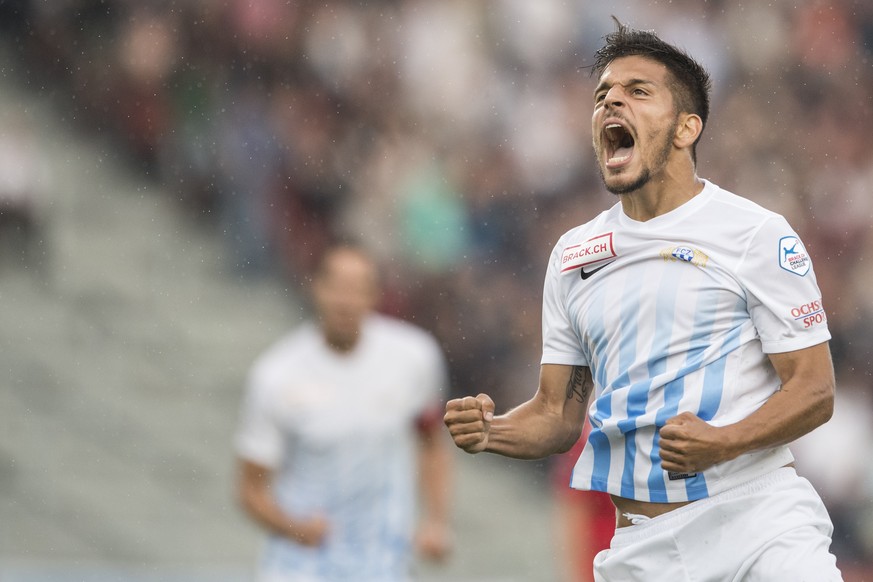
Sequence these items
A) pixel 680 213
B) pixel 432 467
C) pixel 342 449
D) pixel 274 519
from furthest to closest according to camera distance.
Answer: pixel 432 467 → pixel 342 449 → pixel 274 519 → pixel 680 213

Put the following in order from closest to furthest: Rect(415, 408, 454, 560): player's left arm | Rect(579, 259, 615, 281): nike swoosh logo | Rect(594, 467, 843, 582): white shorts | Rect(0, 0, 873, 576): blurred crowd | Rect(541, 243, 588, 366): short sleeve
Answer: Rect(594, 467, 843, 582): white shorts < Rect(579, 259, 615, 281): nike swoosh logo < Rect(541, 243, 588, 366): short sleeve < Rect(415, 408, 454, 560): player's left arm < Rect(0, 0, 873, 576): blurred crowd

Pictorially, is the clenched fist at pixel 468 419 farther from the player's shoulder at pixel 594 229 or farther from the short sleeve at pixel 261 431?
the short sleeve at pixel 261 431

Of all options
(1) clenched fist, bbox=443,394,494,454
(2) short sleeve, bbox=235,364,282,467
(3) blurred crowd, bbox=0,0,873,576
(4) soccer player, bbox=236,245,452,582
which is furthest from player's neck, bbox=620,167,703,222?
(3) blurred crowd, bbox=0,0,873,576

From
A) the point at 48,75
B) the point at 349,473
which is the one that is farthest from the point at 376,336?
the point at 48,75

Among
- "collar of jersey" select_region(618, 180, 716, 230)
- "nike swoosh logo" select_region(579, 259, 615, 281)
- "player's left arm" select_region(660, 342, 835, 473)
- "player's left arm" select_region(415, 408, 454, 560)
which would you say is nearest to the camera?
"player's left arm" select_region(660, 342, 835, 473)

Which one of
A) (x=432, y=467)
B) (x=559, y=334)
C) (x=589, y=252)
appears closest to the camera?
(x=589, y=252)

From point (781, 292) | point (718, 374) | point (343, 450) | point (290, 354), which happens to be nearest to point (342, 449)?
point (343, 450)

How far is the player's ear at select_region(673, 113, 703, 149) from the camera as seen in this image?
351 centimetres

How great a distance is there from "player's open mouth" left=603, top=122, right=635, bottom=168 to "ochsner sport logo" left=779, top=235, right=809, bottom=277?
1.48ft

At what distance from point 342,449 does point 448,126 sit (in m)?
4.67

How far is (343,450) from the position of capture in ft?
19.5

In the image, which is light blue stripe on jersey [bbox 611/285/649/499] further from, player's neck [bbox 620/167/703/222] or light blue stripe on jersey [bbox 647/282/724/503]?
player's neck [bbox 620/167/703/222]

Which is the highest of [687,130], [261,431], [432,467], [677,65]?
[261,431]

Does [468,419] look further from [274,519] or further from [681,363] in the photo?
[274,519]
